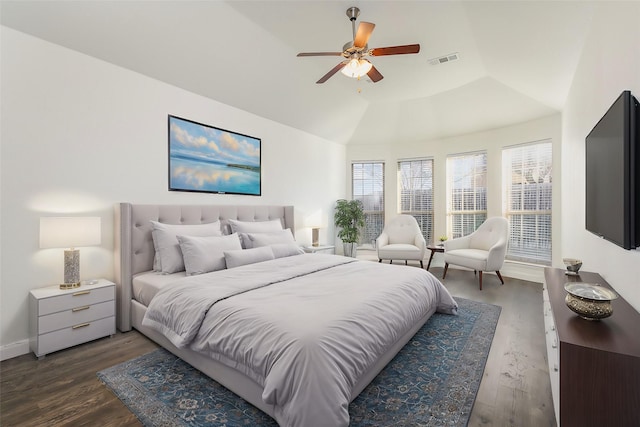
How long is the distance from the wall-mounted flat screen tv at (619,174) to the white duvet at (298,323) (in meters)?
1.31

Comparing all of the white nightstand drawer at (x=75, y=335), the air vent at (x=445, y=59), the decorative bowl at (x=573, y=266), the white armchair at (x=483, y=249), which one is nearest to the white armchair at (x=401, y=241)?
the white armchair at (x=483, y=249)

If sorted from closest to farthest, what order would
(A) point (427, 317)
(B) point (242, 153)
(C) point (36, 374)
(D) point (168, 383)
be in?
(D) point (168, 383)
(C) point (36, 374)
(A) point (427, 317)
(B) point (242, 153)

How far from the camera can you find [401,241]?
551cm

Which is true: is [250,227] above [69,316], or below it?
above

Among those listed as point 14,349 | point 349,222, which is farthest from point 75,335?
point 349,222

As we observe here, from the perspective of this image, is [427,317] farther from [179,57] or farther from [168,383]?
[179,57]

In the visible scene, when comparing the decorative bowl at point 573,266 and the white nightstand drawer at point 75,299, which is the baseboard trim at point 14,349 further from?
the decorative bowl at point 573,266

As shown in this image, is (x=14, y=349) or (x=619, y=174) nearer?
(x=619, y=174)

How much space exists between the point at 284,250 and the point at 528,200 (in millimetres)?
4131

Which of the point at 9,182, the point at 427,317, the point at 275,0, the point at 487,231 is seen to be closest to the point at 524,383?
the point at 427,317

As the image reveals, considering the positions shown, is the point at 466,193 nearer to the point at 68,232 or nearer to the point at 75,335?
the point at 68,232

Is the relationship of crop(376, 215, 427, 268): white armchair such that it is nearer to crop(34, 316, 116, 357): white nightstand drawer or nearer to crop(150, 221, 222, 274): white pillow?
crop(150, 221, 222, 274): white pillow

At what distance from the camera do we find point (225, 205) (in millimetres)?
3820

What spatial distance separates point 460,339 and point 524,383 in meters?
0.61
